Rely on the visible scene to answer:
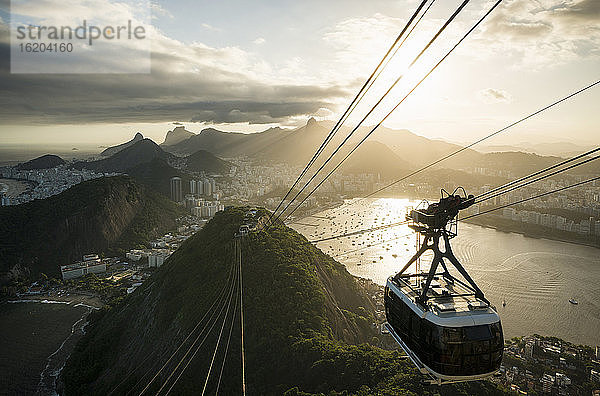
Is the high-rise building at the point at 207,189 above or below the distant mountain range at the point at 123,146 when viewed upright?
below

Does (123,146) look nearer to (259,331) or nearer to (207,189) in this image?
(207,189)

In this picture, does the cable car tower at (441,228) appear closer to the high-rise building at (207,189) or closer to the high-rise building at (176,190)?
the high-rise building at (176,190)

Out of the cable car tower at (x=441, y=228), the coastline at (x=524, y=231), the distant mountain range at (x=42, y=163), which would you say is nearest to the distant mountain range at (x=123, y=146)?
the distant mountain range at (x=42, y=163)

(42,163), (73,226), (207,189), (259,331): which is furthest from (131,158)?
(259,331)

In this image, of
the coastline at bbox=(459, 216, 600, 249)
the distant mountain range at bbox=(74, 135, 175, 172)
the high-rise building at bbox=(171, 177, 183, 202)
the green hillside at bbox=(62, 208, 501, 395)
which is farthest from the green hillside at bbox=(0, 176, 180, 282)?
the distant mountain range at bbox=(74, 135, 175, 172)

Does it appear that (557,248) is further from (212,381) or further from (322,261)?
(212,381)

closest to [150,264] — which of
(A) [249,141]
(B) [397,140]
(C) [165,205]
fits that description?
(C) [165,205]
